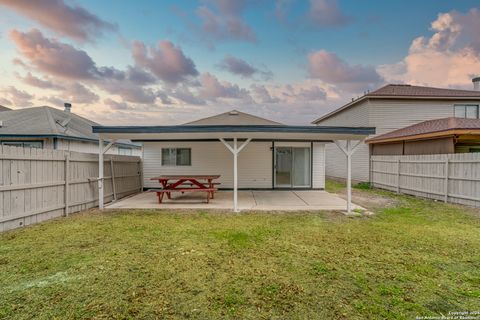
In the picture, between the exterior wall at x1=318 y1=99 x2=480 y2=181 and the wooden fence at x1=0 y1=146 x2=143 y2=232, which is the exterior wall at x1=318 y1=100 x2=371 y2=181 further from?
the wooden fence at x1=0 y1=146 x2=143 y2=232

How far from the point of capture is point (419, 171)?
10664 millimetres

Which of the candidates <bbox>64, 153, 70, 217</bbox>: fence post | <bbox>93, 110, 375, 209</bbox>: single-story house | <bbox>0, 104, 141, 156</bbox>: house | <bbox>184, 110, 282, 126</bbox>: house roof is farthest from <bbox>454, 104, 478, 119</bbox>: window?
<bbox>0, 104, 141, 156</bbox>: house

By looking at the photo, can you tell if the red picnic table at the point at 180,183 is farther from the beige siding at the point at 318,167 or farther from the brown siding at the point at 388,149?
the brown siding at the point at 388,149

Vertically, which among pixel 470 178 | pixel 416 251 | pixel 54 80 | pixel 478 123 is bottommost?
pixel 416 251

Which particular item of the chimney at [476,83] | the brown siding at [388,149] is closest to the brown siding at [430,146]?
the brown siding at [388,149]

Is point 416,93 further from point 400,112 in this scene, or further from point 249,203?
point 249,203

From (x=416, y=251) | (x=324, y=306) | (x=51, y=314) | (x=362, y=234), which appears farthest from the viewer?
(x=362, y=234)

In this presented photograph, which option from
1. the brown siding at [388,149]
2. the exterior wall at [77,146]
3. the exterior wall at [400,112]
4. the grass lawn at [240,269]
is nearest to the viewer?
the grass lawn at [240,269]

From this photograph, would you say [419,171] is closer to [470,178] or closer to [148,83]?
[470,178]

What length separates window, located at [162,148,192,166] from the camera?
12.8 meters

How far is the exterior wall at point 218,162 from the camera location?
1262 centimetres

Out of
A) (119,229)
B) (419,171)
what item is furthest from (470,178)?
(119,229)

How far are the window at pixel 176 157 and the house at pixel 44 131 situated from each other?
230 inches

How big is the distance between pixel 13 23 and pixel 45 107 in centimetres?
855
